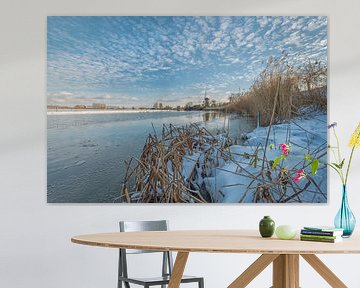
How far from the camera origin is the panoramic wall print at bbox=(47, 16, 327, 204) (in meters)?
6.31

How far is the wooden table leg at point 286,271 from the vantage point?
428cm

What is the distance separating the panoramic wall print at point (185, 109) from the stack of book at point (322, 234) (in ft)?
6.70

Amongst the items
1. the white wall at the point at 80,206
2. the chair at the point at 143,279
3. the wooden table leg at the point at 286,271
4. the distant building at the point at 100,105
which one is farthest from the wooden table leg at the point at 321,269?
the distant building at the point at 100,105

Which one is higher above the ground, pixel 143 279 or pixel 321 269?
pixel 321 269

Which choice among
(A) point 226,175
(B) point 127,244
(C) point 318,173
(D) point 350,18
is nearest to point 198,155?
(A) point 226,175

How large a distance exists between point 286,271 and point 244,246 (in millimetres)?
537

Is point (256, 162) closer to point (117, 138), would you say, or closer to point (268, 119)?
point (268, 119)

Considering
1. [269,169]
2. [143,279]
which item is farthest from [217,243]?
[269,169]

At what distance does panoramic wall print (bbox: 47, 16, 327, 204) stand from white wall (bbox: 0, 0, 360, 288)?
0.26ft

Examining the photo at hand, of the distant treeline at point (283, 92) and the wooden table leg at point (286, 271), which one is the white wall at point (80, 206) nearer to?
the distant treeline at point (283, 92)

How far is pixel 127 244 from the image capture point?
392 centimetres

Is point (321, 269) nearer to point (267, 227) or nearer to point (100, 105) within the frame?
point (267, 227)

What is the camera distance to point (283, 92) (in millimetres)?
6375

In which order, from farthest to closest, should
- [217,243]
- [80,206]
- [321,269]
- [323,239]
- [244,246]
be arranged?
1. [80,206]
2. [321,269]
3. [323,239]
4. [217,243]
5. [244,246]
